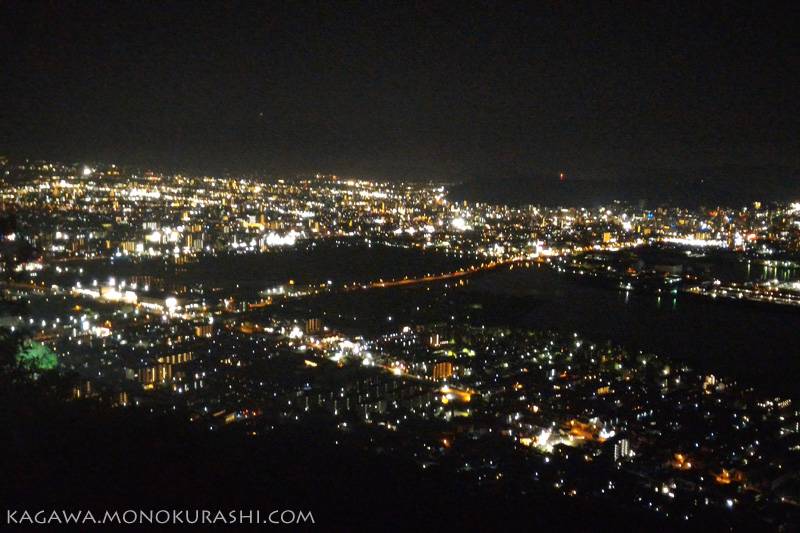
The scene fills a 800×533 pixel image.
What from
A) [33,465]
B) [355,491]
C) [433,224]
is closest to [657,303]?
[355,491]

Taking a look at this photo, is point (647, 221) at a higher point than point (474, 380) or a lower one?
higher

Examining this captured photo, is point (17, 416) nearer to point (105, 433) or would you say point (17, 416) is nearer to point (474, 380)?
point (105, 433)

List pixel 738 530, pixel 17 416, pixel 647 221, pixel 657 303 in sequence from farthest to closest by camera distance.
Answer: pixel 647 221 → pixel 657 303 → pixel 738 530 → pixel 17 416

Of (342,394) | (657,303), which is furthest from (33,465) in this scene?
(657,303)

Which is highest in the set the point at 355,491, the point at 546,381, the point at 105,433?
the point at 105,433

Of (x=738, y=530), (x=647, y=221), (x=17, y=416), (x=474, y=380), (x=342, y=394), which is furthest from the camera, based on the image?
(x=647, y=221)

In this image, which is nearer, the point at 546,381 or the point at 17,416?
the point at 17,416

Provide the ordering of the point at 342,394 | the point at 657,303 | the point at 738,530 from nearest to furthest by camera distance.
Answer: the point at 738,530 → the point at 342,394 → the point at 657,303

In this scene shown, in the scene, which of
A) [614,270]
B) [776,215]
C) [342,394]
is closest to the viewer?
[342,394]

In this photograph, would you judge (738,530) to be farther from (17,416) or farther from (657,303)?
(657,303)
